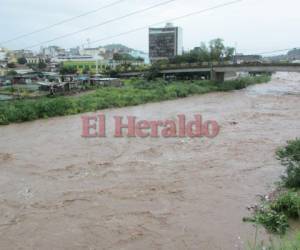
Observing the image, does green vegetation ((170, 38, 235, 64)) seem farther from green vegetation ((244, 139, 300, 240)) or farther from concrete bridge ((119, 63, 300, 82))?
green vegetation ((244, 139, 300, 240))

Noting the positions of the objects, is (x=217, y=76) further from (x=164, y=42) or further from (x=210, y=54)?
(x=164, y=42)

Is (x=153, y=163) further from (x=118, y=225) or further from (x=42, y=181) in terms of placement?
(x=118, y=225)

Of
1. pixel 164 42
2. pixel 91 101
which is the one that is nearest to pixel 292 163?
pixel 91 101

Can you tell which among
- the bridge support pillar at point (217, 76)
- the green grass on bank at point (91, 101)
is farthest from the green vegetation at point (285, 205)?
the bridge support pillar at point (217, 76)

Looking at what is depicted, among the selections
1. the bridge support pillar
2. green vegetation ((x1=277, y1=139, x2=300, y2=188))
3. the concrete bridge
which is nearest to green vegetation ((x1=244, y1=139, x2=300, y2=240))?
green vegetation ((x1=277, y1=139, x2=300, y2=188))

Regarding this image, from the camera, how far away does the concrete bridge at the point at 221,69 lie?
1170 inches

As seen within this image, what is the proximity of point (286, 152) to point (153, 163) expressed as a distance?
349 centimetres

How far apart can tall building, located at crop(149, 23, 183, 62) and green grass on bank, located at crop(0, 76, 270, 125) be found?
3260 cm

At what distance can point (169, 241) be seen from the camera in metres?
4.93

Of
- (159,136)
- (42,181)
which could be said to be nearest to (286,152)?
(42,181)

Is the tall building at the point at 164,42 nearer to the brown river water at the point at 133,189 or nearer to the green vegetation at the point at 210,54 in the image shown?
the green vegetation at the point at 210,54

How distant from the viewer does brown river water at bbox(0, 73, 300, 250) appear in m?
5.09

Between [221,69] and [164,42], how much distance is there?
3140cm

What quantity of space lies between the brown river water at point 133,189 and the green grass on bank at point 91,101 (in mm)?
4124
